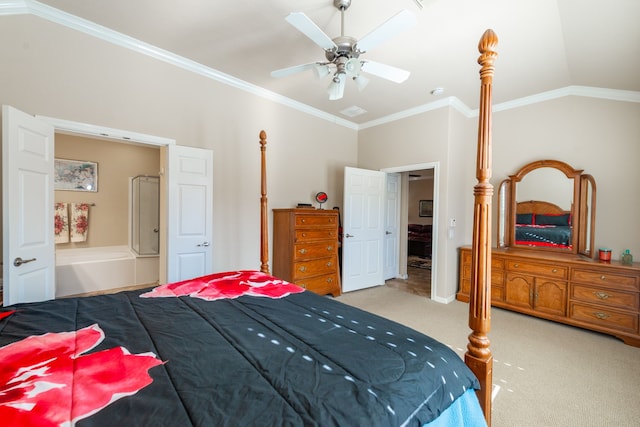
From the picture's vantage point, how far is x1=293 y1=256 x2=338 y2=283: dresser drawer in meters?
3.62

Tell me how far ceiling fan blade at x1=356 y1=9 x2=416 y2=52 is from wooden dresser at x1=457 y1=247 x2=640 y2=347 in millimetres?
3029

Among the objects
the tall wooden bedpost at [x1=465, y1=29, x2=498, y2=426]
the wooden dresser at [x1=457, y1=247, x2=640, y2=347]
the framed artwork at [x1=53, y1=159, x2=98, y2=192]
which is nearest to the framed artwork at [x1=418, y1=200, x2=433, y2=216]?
the wooden dresser at [x1=457, y1=247, x2=640, y2=347]

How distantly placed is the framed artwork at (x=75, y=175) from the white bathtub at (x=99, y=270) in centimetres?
111

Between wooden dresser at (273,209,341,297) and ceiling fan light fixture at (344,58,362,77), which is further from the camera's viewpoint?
wooden dresser at (273,209,341,297)

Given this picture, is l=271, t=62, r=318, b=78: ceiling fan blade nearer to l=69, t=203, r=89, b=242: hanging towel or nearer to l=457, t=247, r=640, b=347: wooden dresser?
l=457, t=247, r=640, b=347: wooden dresser

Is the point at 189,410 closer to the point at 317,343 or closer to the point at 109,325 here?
the point at 317,343

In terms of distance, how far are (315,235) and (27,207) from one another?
2.79 meters

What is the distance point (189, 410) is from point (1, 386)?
588 millimetres

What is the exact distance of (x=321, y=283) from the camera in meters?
3.89

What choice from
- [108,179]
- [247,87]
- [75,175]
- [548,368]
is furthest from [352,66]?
[75,175]

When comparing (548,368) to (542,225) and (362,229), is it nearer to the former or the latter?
(542,225)

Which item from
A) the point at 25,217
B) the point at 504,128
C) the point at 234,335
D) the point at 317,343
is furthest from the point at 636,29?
the point at 25,217

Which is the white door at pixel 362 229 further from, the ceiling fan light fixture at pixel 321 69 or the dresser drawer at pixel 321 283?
the ceiling fan light fixture at pixel 321 69

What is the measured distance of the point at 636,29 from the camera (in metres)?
2.17
